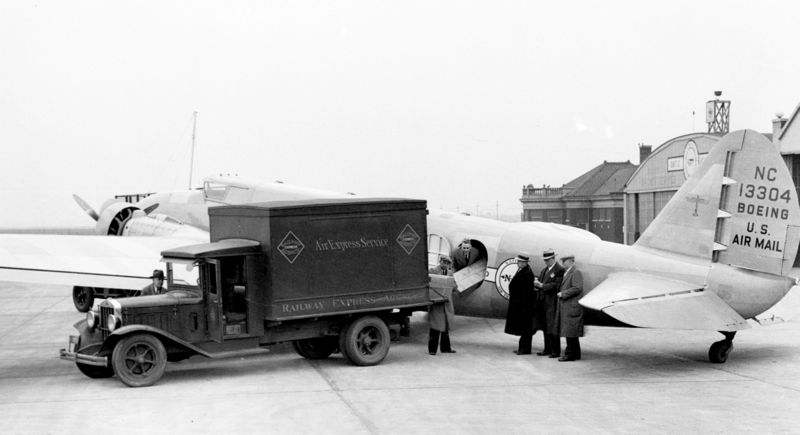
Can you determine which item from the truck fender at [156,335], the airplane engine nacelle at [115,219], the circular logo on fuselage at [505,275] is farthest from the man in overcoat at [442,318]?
the airplane engine nacelle at [115,219]

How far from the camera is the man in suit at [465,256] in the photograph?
15.0m

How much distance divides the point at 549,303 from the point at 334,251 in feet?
11.4

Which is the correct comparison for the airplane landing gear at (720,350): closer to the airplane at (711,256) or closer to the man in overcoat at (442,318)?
the airplane at (711,256)

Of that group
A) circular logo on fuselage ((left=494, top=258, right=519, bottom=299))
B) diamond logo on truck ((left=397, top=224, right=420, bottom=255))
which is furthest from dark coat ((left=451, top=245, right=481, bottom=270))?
diamond logo on truck ((left=397, top=224, right=420, bottom=255))

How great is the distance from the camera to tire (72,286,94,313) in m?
Answer: 20.5

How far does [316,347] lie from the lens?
13188 mm

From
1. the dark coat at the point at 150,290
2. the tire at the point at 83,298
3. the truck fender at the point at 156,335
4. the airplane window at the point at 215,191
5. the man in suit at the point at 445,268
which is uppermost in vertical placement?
the airplane window at the point at 215,191

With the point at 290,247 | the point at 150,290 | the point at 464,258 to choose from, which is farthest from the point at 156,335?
the point at 464,258

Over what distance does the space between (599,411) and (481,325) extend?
827cm

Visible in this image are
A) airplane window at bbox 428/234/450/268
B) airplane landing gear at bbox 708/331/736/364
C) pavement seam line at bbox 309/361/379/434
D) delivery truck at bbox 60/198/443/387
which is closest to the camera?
pavement seam line at bbox 309/361/379/434

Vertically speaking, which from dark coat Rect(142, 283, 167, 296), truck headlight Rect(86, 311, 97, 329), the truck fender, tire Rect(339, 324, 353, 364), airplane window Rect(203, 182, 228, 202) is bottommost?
tire Rect(339, 324, 353, 364)

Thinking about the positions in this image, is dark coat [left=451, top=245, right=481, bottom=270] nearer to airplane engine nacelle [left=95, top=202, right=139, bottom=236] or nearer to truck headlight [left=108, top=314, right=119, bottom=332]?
truck headlight [left=108, top=314, right=119, bottom=332]

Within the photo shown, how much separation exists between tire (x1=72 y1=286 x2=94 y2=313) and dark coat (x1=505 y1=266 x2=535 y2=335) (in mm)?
11354

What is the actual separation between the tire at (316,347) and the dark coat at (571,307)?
11.4 ft
